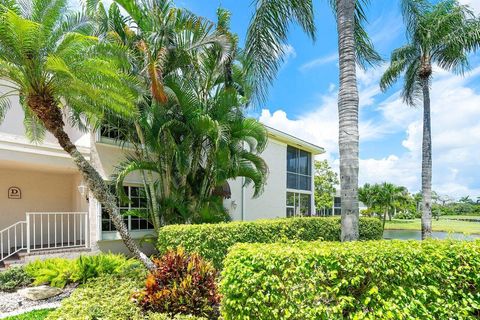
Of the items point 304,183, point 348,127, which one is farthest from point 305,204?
point 348,127

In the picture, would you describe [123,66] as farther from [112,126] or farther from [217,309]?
[217,309]

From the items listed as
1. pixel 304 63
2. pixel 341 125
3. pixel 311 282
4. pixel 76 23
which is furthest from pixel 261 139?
pixel 311 282

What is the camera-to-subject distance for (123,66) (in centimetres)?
914

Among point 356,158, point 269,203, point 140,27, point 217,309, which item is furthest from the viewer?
point 269,203

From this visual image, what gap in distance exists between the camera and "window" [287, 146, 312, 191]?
22.0m

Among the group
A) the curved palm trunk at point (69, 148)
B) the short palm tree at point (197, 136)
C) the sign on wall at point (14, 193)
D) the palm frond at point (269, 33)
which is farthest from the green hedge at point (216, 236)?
the sign on wall at point (14, 193)

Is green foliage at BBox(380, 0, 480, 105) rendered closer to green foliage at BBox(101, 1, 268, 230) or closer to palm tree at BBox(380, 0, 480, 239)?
palm tree at BBox(380, 0, 480, 239)

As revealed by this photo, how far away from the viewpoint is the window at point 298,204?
2211 centimetres

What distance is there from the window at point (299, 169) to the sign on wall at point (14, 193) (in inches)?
620

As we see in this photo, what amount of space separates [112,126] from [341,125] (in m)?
8.60

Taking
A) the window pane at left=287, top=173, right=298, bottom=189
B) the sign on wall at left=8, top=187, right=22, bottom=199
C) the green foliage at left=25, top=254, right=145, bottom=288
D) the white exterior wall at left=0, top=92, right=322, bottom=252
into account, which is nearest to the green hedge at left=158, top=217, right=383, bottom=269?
the green foliage at left=25, top=254, right=145, bottom=288

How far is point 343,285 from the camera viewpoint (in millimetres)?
4086

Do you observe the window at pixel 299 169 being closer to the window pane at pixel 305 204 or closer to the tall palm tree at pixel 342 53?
the window pane at pixel 305 204

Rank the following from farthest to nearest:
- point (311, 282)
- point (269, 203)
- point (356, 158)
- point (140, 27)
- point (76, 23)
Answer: point (269, 203)
point (140, 27)
point (76, 23)
point (356, 158)
point (311, 282)
